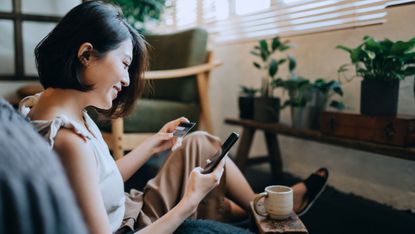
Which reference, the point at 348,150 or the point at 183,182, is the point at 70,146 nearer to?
the point at 183,182

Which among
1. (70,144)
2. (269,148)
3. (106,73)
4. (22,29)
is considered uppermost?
(22,29)

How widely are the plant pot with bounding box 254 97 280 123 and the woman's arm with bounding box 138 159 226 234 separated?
1274mm

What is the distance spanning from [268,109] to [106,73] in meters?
1.43

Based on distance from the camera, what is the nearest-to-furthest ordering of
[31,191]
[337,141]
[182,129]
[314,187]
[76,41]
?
[31,191], [76,41], [182,129], [314,187], [337,141]

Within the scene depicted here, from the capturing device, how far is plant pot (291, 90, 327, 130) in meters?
2.05

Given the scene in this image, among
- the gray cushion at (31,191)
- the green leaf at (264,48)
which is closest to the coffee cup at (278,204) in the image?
the gray cushion at (31,191)

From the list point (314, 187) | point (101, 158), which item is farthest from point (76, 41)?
point (314, 187)

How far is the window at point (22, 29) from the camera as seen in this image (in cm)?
307

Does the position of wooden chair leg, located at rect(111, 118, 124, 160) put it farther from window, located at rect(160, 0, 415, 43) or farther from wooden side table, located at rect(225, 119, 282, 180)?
window, located at rect(160, 0, 415, 43)

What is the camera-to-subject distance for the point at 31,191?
15.2 inches

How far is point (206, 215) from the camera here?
1.33m

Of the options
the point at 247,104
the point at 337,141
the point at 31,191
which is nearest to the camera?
the point at 31,191

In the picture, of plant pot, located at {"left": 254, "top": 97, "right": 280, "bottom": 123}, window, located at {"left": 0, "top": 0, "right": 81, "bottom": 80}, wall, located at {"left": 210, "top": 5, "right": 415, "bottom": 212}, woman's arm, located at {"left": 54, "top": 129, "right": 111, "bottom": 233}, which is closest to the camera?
woman's arm, located at {"left": 54, "top": 129, "right": 111, "bottom": 233}

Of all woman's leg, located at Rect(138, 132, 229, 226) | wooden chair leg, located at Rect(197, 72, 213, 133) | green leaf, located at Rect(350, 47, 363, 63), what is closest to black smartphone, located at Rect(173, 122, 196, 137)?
woman's leg, located at Rect(138, 132, 229, 226)
